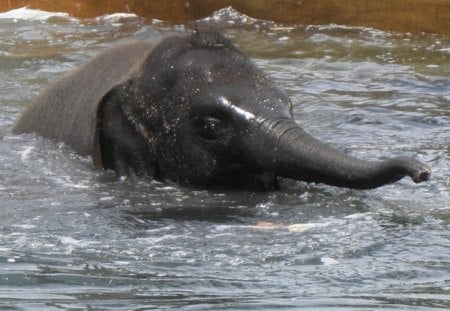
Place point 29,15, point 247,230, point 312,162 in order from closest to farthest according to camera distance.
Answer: point 247,230
point 312,162
point 29,15

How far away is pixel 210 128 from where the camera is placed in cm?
670

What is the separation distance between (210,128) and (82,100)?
1225 mm

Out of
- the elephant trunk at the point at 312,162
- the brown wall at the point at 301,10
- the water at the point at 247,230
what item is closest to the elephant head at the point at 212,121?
the elephant trunk at the point at 312,162

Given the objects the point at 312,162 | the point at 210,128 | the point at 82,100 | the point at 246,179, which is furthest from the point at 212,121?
the point at 82,100

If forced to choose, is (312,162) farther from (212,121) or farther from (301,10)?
(301,10)

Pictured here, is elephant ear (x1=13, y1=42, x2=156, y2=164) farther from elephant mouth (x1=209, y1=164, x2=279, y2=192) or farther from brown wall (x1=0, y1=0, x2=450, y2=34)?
brown wall (x1=0, y1=0, x2=450, y2=34)

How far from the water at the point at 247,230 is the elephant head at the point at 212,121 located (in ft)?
0.44

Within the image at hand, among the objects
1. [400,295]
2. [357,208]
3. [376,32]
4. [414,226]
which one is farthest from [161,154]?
[376,32]

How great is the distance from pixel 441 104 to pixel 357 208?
10.5 feet

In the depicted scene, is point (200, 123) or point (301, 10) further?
point (301, 10)

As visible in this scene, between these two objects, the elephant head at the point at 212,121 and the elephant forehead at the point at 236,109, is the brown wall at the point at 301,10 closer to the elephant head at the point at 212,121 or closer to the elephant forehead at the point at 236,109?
the elephant head at the point at 212,121

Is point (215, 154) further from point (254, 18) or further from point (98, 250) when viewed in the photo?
point (254, 18)

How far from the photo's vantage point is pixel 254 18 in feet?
44.5

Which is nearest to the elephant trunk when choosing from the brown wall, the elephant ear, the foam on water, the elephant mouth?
the elephant mouth
